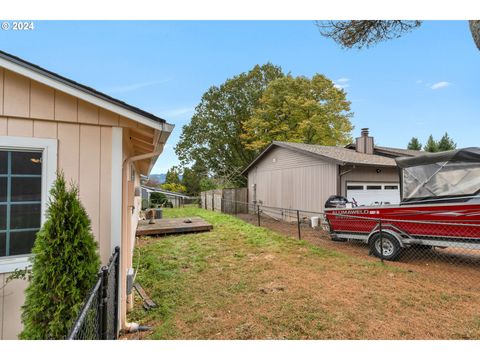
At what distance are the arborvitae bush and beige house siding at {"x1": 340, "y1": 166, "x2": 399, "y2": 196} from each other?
9835 millimetres

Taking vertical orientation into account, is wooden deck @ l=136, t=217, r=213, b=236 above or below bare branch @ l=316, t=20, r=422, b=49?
below

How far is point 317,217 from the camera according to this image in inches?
426

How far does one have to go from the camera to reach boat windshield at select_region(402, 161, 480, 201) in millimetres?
5312

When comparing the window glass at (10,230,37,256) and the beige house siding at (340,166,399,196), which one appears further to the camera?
the beige house siding at (340,166,399,196)

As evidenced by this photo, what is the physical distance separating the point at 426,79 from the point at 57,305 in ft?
53.3

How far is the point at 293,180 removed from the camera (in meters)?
12.7

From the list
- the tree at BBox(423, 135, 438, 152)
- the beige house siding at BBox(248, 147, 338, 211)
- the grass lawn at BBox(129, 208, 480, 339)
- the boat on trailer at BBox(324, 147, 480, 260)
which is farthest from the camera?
the tree at BBox(423, 135, 438, 152)

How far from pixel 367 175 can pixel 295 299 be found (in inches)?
351

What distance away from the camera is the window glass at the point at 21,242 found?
2627mm

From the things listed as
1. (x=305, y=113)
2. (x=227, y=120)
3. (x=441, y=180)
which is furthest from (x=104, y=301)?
(x=227, y=120)

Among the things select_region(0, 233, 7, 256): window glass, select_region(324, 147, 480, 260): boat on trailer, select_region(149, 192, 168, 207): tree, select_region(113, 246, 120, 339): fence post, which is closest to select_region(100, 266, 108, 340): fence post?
select_region(113, 246, 120, 339): fence post

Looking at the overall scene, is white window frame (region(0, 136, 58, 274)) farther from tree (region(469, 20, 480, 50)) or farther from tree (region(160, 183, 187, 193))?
tree (region(160, 183, 187, 193))

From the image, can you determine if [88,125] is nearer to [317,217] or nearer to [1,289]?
[1,289]

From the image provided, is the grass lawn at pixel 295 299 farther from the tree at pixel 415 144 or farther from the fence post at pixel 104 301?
the tree at pixel 415 144
